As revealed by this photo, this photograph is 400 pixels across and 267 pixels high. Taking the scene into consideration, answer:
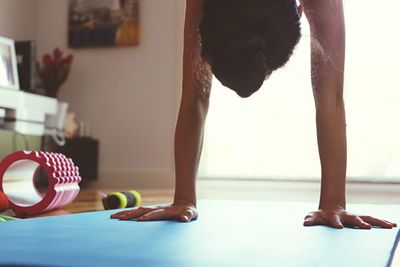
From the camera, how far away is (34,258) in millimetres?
945

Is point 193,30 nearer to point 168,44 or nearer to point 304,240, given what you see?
point 304,240

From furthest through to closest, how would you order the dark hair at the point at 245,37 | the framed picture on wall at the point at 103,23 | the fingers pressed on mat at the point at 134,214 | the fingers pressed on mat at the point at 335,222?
the framed picture on wall at the point at 103,23
the fingers pressed on mat at the point at 134,214
the fingers pressed on mat at the point at 335,222
the dark hair at the point at 245,37

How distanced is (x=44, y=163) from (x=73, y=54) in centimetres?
250

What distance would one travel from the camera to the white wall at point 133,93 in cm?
410

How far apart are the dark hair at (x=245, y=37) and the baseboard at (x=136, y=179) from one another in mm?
2807

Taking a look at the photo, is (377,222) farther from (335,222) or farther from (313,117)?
(313,117)

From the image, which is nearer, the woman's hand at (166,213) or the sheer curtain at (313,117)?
the woman's hand at (166,213)

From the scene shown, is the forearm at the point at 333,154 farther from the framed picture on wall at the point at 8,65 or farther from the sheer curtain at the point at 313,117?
the framed picture on wall at the point at 8,65

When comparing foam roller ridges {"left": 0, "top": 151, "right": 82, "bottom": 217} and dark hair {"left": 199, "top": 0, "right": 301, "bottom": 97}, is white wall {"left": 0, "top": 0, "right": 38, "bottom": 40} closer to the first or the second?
foam roller ridges {"left": 0, "top": 151, "right": 82, "bottom": 217}

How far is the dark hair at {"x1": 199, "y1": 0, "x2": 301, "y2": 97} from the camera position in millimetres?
1204

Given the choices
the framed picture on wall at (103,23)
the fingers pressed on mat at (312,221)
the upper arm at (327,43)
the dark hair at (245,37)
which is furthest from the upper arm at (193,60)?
the framed picture on wall at (103,23)

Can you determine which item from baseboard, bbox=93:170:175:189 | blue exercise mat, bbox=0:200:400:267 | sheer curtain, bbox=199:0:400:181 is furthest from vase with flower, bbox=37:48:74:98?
blue exercise mat, bbox=0:200:400:267

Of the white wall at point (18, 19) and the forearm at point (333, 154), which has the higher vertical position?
the white wall at point (18, 19)

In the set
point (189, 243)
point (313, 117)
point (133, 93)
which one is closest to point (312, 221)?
point (189, 243)
